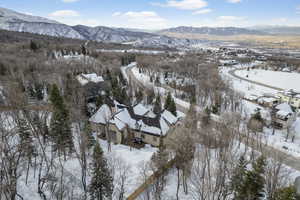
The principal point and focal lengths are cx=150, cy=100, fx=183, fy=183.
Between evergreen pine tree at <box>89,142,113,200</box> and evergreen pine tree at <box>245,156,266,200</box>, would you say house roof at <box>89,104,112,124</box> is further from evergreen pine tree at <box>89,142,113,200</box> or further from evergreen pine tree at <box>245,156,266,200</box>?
evergreen pine tree at <box>245,156,266,200</box>

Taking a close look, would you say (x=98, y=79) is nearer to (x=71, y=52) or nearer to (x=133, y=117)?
(x=133, y=117)

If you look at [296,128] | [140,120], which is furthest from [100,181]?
[296,128]

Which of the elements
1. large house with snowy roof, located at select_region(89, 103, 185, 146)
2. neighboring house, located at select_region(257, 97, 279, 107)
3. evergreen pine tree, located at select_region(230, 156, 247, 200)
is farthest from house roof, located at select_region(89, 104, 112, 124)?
neighboring house, located at select_region(257, 97, 279, 107)

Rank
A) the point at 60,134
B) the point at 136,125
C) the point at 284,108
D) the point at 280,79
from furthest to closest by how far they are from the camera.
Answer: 1. the point at 280,79
2. the point at 284,108
3. the point at 136,125
4. the point at 60,134

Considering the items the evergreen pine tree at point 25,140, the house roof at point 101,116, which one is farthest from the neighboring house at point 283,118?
the evergreen pine tree at point 25,140

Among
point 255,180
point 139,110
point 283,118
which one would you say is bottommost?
point 283,118

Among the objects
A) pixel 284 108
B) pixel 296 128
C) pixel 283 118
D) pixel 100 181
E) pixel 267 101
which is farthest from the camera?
pixel 267 101

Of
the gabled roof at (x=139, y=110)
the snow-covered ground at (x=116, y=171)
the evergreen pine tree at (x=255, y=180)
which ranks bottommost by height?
the snow-covered ground at (x=116, y=171)

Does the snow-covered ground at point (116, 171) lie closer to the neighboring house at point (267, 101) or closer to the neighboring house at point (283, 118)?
the neighboring house at point (283, 118)

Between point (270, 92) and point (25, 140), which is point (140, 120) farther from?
point (270, 92)
